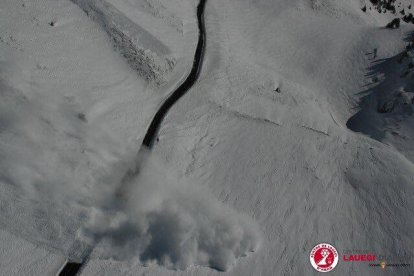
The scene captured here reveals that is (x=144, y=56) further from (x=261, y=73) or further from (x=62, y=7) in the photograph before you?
(x=261, y=73)

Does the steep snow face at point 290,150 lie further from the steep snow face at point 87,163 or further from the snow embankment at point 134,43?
the snow embankment at point 134,43

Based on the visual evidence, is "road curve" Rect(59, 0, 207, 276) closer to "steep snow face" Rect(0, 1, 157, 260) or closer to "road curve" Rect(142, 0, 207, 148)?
"road curve" Rect(142, 0, 207, 148)

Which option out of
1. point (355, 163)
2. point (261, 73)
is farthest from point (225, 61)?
point (355, 163)

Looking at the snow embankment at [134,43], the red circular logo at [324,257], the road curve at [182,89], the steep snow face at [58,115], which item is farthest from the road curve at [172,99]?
the red circular logo at [324,257]

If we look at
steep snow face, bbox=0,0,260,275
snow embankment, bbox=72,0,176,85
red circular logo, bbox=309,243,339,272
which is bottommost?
steep snow face, bbox=0,0,260,275

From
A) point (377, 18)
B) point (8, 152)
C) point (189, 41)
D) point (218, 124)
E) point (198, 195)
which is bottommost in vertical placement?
point (8, 152)

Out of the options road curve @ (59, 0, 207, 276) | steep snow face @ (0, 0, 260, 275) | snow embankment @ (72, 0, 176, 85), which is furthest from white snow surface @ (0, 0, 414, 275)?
road curve @ (59, 0, 207, 276)
